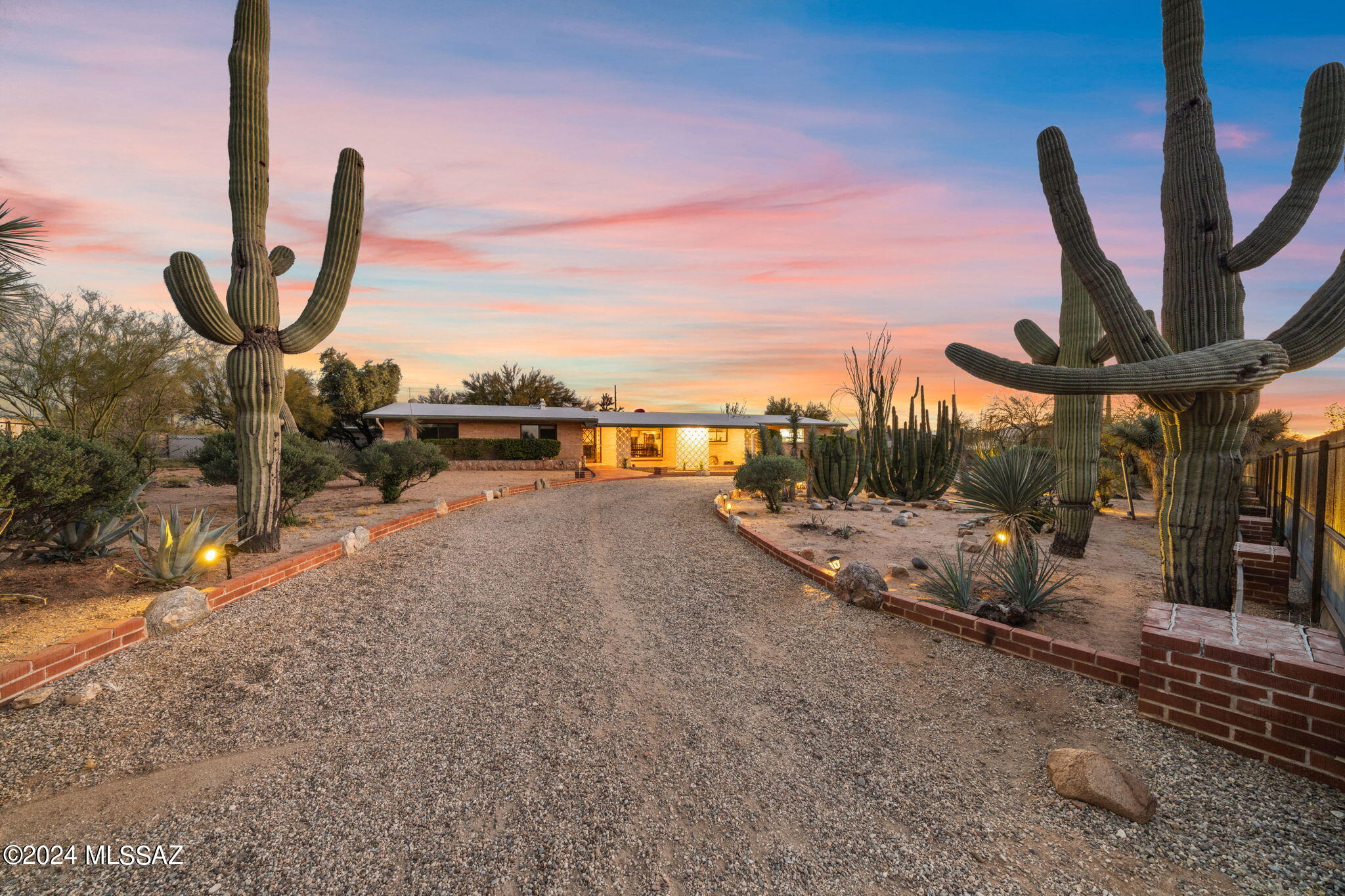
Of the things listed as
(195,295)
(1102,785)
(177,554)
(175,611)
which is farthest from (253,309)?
(1102,785)

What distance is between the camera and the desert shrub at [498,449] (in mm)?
22672

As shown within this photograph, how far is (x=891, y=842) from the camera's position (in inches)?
97.0

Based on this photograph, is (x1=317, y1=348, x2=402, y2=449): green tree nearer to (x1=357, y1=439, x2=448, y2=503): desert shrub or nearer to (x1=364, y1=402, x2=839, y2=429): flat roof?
(x1=364, y1=402, x2=839, y2=429): flat roof

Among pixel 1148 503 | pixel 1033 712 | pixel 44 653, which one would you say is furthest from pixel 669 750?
pixel 1148 503

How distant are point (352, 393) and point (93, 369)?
1565 cm

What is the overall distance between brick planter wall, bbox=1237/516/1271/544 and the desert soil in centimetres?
1138

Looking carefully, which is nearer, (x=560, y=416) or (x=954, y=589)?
(x=954, y=589)

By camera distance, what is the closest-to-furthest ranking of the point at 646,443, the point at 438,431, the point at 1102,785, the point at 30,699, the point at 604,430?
the point at 1102,785 → the point at 30,699 → the point at 438,431 → the point at 604,430 → the point at 646,443

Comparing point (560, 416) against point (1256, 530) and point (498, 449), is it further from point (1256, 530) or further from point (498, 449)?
point (1256, 530)

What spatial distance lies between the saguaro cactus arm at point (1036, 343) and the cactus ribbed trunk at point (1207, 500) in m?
3.82

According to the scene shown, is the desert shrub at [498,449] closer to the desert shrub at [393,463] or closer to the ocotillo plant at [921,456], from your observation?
the desert shrub at [393,463]

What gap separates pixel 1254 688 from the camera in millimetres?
2824

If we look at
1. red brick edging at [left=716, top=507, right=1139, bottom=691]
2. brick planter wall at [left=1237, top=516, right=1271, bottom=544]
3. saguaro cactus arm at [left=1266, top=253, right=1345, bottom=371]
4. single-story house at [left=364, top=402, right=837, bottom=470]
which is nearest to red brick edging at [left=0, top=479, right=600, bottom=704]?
red brick edging at [left=716, top=507, right=1139, bottom=691]

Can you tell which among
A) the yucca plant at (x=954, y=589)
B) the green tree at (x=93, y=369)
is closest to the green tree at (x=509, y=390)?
the green tree at (x=93, y=369)
